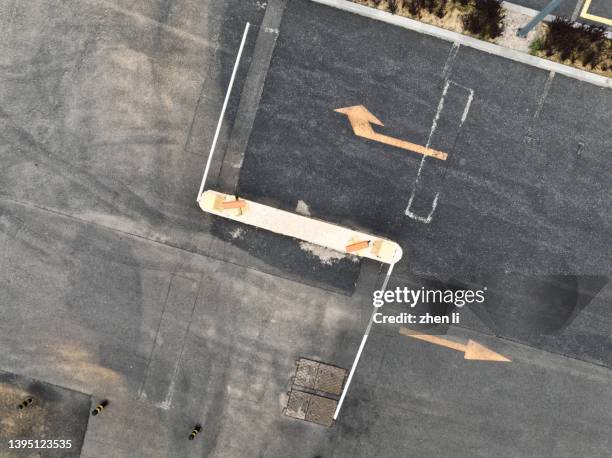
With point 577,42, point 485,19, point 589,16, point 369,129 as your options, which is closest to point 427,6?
point 485,19

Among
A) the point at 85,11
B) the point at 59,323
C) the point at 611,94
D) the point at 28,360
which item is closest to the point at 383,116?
the point at 611,94

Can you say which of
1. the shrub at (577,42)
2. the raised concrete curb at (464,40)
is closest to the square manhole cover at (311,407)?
the raised concrete curb at (464,40)

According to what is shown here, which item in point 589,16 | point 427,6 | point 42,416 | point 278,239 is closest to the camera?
point 427,6

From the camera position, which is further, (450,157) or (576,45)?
(450,157)

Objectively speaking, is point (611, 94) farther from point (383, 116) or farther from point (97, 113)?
point (97, 113)

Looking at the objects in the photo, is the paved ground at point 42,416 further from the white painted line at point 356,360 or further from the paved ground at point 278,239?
the white painted line at point 356,360

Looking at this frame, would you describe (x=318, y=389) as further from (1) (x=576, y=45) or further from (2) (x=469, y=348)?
(1) (x=576, y=45)

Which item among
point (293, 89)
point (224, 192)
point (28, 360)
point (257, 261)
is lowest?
point (28, 360)
